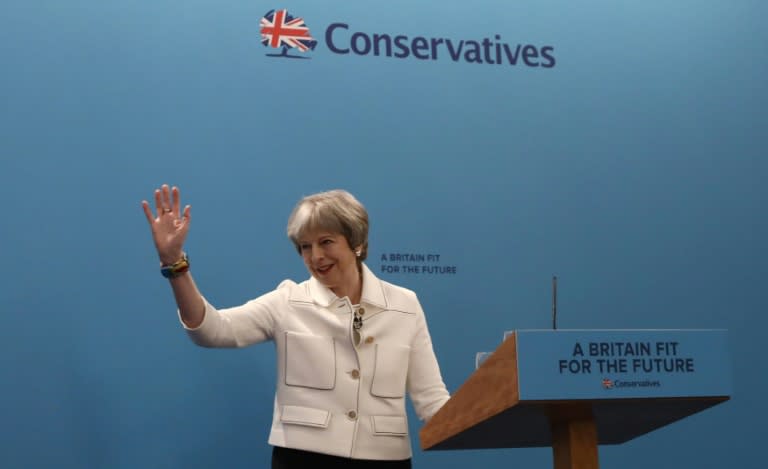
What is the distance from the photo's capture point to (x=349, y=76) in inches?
125

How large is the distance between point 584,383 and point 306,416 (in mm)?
895

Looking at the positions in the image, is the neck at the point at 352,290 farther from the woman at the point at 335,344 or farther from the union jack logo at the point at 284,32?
the union jack logo at the point at 284,32

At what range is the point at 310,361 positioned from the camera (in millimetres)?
2256

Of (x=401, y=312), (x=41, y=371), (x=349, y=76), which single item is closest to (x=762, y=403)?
(x=401, y=312)

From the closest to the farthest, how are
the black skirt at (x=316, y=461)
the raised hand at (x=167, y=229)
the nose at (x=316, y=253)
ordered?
the raised hand at (x=167, y=229)
the black skirt at (x=316, y=461)
the nose at (x=316, y=253)

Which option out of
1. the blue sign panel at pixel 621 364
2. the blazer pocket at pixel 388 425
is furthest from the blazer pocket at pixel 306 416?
the blue sign panel at pixel 621 364

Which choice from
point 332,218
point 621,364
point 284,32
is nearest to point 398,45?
point 284,32

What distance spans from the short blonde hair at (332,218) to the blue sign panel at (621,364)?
894 millimetres

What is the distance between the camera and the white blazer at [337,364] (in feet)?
7.19

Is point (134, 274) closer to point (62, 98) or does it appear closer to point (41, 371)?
A: point (41, 371)

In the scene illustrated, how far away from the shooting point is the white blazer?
7.19ft

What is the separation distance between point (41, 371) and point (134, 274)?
405 millimetres

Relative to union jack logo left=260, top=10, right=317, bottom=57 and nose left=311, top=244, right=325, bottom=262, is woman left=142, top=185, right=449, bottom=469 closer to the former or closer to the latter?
nose left=311, top=244, right=325, bottom=262

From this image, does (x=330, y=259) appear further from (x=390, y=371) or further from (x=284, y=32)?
(x=284, y=32)
